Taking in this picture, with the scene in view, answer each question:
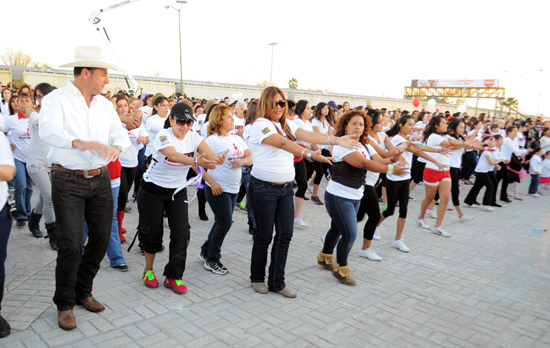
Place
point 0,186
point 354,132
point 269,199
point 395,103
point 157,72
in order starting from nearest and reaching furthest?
point 0,186 < point 269,199 < point 354,132 < point 395,103 < point 157,72

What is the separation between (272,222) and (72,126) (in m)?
2.02

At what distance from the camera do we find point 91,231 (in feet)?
11.3

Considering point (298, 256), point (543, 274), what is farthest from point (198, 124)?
point (543, 274)

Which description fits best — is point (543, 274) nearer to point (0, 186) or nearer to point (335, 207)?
point (335, 207)

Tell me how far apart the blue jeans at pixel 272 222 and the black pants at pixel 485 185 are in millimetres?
7078

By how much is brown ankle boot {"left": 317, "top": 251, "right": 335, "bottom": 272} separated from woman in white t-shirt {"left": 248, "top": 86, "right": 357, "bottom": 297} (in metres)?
0.94

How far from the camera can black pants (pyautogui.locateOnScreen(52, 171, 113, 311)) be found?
3174mm

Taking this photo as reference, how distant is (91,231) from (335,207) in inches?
99.8

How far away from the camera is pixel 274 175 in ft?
13.0

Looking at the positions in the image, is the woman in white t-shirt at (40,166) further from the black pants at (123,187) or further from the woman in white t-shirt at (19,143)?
the woman in white t-shirt at (19,143)

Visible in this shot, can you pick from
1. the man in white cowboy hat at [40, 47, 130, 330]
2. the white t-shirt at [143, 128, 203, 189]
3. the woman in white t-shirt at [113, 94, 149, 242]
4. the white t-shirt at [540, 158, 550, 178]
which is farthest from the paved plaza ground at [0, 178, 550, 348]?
the white t-shirt at [540, 158, 550, 178]

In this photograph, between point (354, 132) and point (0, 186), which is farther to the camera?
point (354, 132)

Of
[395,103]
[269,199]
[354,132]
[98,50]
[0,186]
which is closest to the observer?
Result: [0,186]

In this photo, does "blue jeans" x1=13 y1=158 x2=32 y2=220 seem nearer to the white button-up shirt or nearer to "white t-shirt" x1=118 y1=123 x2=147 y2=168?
"white t-shirt" x1=118 y1=123 x2=147 y2=168
